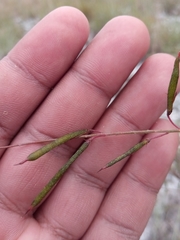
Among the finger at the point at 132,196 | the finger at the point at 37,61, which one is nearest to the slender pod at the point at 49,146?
the finger at the point at 37,61

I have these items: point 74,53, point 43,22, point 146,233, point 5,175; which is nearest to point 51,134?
point 5,175

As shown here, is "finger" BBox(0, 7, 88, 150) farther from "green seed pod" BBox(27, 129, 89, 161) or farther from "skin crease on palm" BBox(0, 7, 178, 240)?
"green seed pod" BBox(27, 129, 89, 161)

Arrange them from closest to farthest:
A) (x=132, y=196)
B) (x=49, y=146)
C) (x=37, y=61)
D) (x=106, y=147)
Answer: (x=49, y=146) → (x=37, y=61) → (x=106, y=147) → (x=132, y=196)

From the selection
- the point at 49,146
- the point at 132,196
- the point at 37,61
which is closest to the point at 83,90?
the point at 37,61

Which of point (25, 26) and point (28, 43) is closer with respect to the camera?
point (28, 43)

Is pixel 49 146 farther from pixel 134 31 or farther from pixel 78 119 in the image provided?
pixel 134 31

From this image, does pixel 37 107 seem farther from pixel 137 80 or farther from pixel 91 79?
pixel 137 80

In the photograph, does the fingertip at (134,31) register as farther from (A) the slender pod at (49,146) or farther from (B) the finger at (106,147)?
(A) the slender pod at (49,146)
